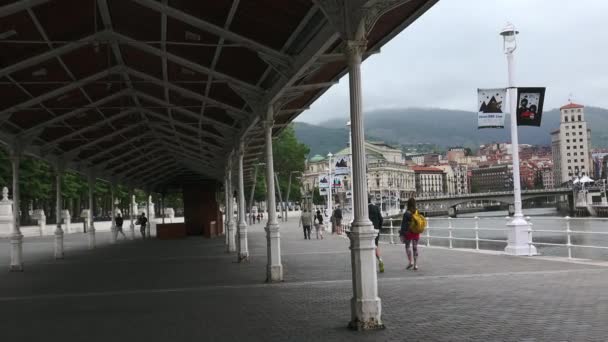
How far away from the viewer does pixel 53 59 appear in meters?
14.3

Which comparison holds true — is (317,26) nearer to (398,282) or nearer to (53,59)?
(398,282)

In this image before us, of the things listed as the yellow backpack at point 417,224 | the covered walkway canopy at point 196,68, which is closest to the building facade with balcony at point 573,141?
the covered walkway canopy at point 196,68

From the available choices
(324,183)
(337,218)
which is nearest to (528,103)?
(337,218)

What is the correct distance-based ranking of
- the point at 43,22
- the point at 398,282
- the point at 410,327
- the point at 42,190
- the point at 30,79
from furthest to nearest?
the point at 42,190, the point at 30,79, the point at 398,282, the point at 43,22, the point at 410,327

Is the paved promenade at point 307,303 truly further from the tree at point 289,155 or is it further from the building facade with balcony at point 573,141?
the building facade with balcony at point 573,141

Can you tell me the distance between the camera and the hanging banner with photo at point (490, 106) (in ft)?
63.2

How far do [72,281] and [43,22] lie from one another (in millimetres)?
6784

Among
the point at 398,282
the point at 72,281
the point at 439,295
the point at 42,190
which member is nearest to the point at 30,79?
the point at 72,281

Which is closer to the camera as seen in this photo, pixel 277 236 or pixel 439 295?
pixel 439 295

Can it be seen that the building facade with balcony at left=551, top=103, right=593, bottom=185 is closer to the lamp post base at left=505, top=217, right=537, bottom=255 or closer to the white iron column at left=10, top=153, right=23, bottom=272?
the lamp post base at left=505, top=217, right=537, bottom=255

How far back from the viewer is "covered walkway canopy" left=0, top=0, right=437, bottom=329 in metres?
8.64

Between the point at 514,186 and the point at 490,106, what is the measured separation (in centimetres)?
249

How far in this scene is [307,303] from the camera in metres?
10.6

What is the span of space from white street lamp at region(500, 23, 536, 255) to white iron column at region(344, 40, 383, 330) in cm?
1067
